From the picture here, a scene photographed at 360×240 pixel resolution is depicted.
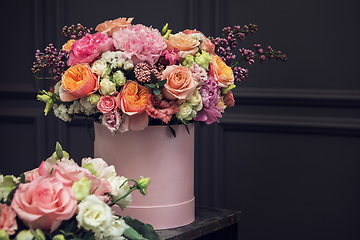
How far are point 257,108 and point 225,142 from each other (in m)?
0.21

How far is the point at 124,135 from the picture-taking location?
953 mm

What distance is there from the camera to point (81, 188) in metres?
0.62

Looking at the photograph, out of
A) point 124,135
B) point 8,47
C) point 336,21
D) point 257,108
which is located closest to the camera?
point 124,135

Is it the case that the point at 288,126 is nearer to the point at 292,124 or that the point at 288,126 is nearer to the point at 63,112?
the point at 292,124

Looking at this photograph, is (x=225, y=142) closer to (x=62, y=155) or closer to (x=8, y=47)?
(x=62, y=155)

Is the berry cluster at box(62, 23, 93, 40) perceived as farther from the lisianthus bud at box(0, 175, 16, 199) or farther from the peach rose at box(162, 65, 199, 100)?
the lisianthus bud at box(0, 175, 16, 199)

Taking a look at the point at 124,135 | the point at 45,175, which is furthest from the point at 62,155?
the point at 124,135

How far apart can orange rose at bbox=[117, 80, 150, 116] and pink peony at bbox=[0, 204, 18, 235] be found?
0.34 m

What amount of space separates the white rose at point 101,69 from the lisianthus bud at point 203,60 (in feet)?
0.66

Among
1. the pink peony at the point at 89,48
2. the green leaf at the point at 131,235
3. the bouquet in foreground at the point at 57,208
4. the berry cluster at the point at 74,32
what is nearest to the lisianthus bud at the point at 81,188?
the bouquet in foreground at the point at 57,208

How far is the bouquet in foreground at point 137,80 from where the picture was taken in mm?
882

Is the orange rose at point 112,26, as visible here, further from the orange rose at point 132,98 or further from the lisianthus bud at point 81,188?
the lisianthus bud at point 81,188

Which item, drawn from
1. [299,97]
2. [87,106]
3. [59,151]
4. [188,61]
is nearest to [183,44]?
[188,61]

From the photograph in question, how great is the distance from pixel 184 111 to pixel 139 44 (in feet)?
0.56
